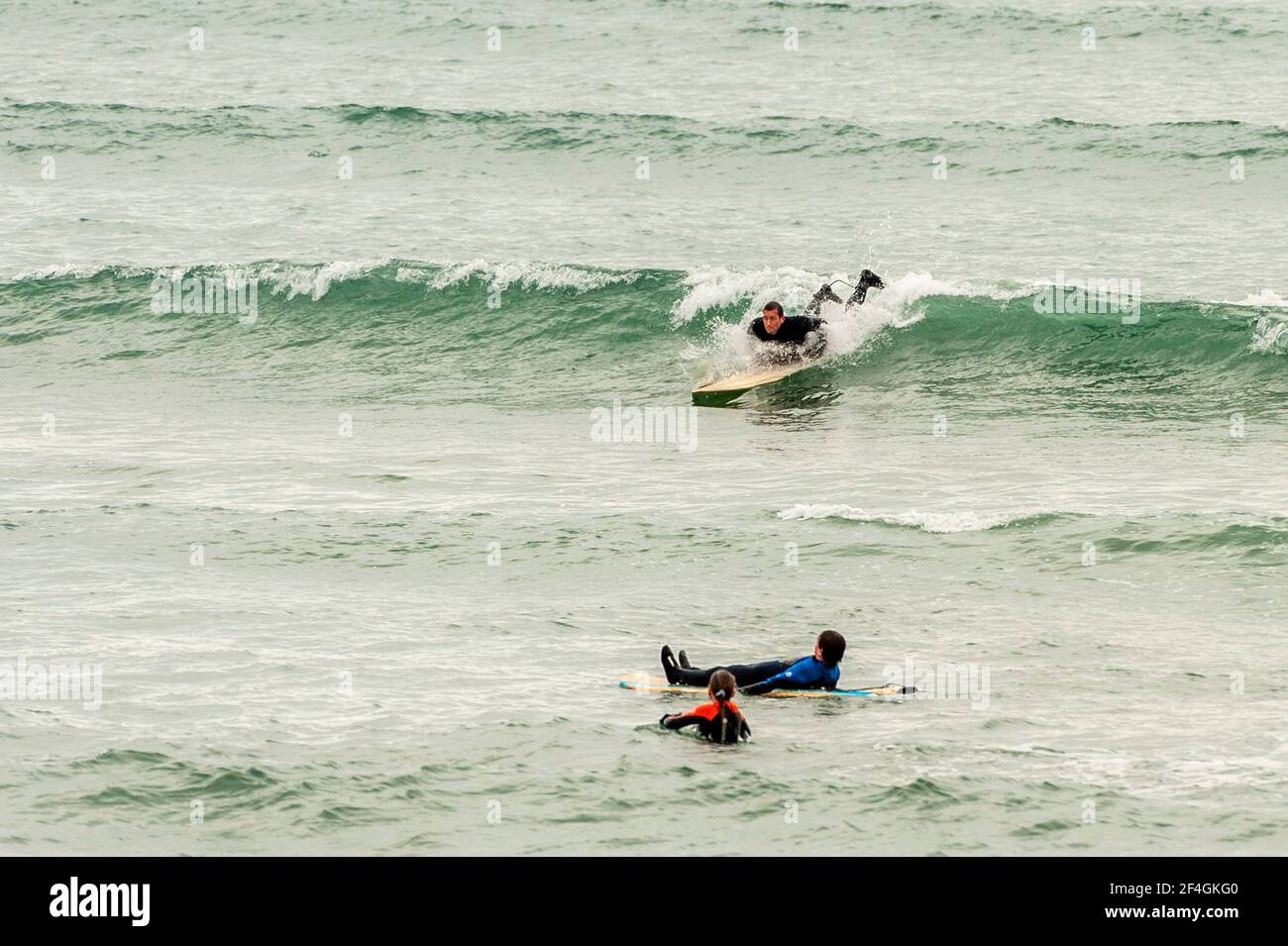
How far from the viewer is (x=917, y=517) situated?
51.7ft

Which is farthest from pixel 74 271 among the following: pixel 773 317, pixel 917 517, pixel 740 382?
pixel 917 517

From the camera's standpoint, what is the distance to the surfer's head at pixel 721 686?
35.0 ft

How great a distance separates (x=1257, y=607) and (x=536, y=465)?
8.08 metres

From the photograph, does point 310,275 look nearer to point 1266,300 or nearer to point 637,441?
point 637,441

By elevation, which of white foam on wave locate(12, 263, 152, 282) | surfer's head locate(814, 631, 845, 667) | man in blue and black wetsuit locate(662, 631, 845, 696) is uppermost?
white foam on wave locate(12, 263, 152, 282)

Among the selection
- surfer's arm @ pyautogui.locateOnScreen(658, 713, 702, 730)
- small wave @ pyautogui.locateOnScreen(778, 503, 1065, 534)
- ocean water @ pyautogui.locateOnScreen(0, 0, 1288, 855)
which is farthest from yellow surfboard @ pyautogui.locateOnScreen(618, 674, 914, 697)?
small wave @ pyautogui.locateOnScreen(778, 503, 1065, 534)

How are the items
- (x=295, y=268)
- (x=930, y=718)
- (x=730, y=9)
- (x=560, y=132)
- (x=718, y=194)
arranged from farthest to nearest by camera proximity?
(x=730, y=9)
(x=560, y=132)
(x=718, y=194)
(x=295, y=268)
(x=930, y=718)

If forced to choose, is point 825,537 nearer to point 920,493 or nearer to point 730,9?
point 920,493

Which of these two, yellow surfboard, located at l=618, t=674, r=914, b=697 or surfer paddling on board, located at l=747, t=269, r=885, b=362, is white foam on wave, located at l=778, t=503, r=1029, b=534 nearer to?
→ yellow surfboard, located at l=618, t=674, r=914, b=697

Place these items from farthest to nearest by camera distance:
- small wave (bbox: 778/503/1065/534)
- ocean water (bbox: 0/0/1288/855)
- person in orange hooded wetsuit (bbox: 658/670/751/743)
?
small wave (bbox: 778/503/1065/534), person in orange hooded wetsuit (bbox: 658/670/751/743), ocean water (bbox: 0/0/1288/855)

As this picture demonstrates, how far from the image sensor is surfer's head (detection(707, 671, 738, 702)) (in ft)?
35.0

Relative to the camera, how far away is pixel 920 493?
17.0 meters

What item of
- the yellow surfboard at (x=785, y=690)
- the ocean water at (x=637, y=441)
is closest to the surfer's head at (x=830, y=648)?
the yellow surfboard at (x=785, y=690)
